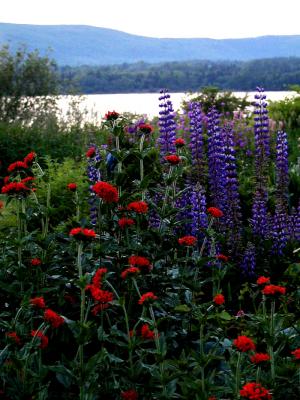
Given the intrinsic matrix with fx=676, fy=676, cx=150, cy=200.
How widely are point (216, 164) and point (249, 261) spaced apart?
871mm

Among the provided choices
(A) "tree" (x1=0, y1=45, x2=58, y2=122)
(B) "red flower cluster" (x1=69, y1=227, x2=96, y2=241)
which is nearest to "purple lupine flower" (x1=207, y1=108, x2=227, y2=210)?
(B) "red flower cluster" (x1=69, y1=227, x2=96, y2=241)

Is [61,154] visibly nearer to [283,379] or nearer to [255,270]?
[255,270]

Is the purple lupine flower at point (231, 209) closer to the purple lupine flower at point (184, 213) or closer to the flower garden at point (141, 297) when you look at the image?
the flower garden at point (141, 297)

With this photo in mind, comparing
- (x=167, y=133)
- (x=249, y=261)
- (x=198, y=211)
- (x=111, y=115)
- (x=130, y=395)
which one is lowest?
(x=249, y=261)

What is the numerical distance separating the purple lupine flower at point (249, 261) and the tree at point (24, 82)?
532 inches

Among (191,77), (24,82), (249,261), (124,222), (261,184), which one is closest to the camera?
(124,222)

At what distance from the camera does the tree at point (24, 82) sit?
18.5 meters

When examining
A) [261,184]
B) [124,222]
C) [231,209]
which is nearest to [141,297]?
[124,222]

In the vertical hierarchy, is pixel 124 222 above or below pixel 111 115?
below

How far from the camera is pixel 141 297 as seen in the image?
9.93 ft

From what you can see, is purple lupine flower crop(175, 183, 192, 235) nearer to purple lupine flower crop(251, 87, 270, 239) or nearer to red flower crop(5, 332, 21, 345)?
purple lupine flower crop(251, 87, 270, 239)

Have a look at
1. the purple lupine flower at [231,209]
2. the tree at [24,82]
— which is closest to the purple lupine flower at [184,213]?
the purple lupine flower at [231,209]

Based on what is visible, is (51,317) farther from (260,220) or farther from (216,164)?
(260,220)

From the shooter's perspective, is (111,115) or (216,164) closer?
(111,115)
